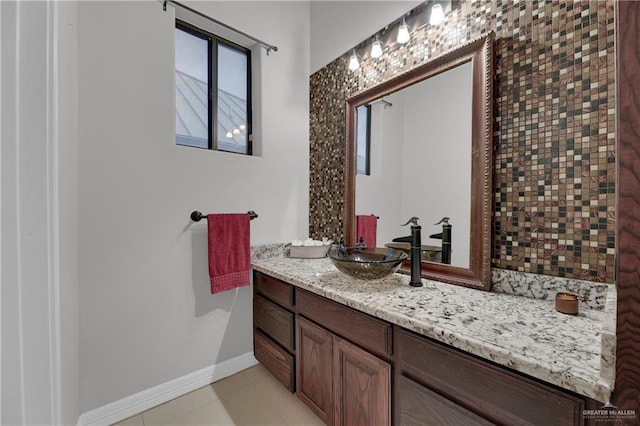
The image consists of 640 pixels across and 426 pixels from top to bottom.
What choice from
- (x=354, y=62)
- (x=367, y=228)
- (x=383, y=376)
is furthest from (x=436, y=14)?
(x=383, y=376)

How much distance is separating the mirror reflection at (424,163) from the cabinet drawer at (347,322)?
0.58 m

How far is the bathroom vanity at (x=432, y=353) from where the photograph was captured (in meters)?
0.68

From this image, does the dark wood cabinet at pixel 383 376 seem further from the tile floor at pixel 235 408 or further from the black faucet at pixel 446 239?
the black faucet at pixel 446 239

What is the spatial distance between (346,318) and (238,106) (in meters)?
1.79

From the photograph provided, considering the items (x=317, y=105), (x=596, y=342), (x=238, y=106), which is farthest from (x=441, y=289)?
(x=238, y=106)

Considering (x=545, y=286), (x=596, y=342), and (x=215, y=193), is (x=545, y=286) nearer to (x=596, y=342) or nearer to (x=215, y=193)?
(x=596, y=342)

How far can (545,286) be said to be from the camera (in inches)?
43.8

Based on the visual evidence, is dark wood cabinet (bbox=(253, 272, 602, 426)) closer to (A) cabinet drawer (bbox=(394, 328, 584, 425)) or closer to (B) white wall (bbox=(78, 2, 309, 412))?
(A) cabinet drawer (bbox=(394, 328, 584, 425))

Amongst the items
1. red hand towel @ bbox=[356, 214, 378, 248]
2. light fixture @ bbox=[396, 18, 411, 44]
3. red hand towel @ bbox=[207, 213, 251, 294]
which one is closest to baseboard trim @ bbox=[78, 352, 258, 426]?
red hand towel @ bbox=[207, 213, 251, 294]

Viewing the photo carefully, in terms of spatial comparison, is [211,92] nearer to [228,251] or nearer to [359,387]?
[228,251]

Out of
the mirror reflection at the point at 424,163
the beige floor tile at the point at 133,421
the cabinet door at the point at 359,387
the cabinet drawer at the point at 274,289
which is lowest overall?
the beige floor tile at the point at 133,421

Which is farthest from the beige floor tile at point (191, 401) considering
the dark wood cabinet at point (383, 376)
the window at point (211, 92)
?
the window at point (211, 92)

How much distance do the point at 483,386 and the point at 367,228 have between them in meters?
1.20

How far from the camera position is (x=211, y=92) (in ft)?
6.55
